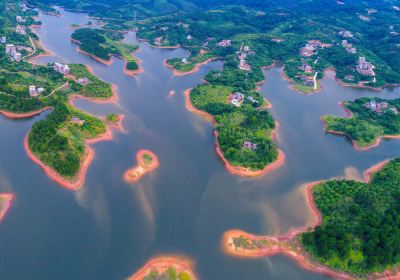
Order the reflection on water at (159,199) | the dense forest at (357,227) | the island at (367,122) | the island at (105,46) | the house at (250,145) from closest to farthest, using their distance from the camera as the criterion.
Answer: the reflection on water at (159,199)
the dense forest at (357,227)
the house at (250,145)
the island at (367,122)
the island at (105,46)

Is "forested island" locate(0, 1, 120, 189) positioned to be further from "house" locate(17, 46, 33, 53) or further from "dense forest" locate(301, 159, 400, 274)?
"dense forest" locate(301, 159, 400, 274)

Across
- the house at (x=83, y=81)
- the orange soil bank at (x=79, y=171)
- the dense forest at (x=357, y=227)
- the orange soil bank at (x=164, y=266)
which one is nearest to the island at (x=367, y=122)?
the dense forest at (x=357, y=227)

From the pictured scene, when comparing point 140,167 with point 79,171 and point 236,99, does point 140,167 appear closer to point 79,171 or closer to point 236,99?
point 79,171

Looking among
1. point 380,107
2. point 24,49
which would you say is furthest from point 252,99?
point 24,49

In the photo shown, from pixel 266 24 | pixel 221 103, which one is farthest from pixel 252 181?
pixel 266 24

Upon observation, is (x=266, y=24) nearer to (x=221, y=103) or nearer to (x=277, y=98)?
(x=277, y=98)

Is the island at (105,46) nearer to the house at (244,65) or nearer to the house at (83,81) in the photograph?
the house at (83,81)
